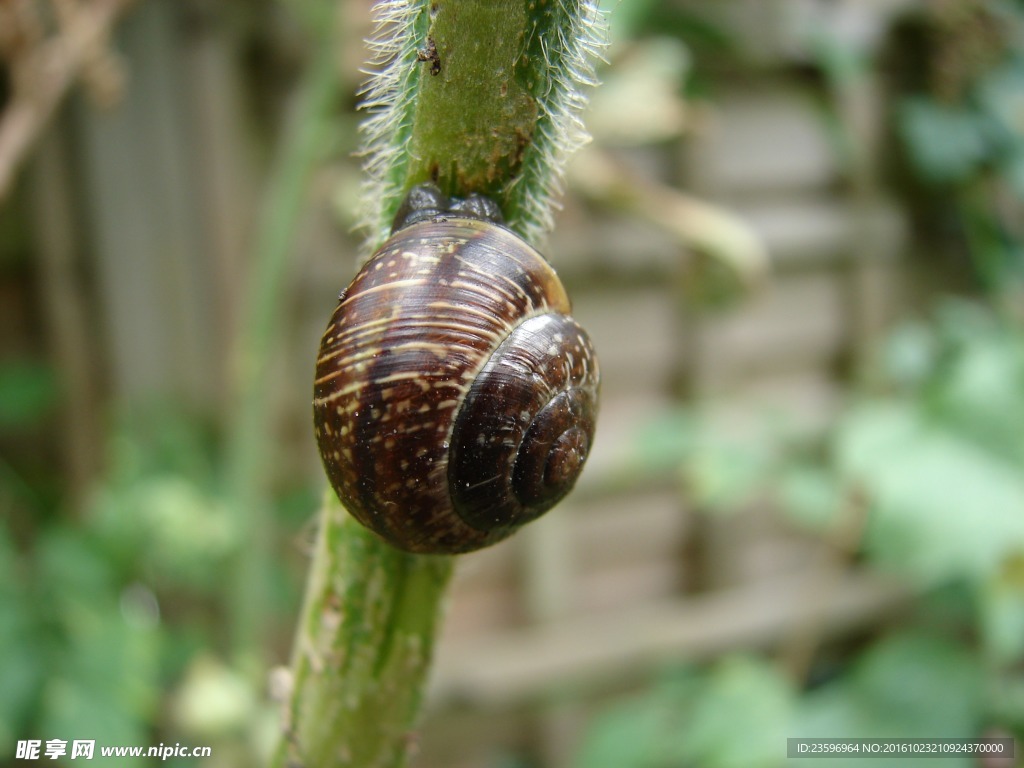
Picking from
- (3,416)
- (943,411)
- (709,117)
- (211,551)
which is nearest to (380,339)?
(211,551)

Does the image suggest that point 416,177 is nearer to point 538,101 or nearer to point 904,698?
point 538,101

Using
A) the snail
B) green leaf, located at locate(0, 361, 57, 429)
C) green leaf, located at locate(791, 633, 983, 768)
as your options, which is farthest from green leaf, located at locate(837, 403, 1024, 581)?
green leaf, located at locate(0, 361, 57, 429)

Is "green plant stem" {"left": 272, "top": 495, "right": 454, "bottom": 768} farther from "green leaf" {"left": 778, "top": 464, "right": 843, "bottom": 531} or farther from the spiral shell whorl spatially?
"green leaf" {"left": 778, "top": 464, "right": 843, "bottom": 531}

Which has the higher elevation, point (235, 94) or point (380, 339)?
point (380, 339)

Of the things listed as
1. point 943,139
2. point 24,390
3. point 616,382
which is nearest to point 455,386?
point 24,390

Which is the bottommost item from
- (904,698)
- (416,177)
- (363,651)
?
(904,698)

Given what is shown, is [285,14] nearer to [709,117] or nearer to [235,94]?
[235,94]

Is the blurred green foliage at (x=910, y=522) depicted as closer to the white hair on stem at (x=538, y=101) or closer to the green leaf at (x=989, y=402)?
the green leaf at (x=989, y=402)
